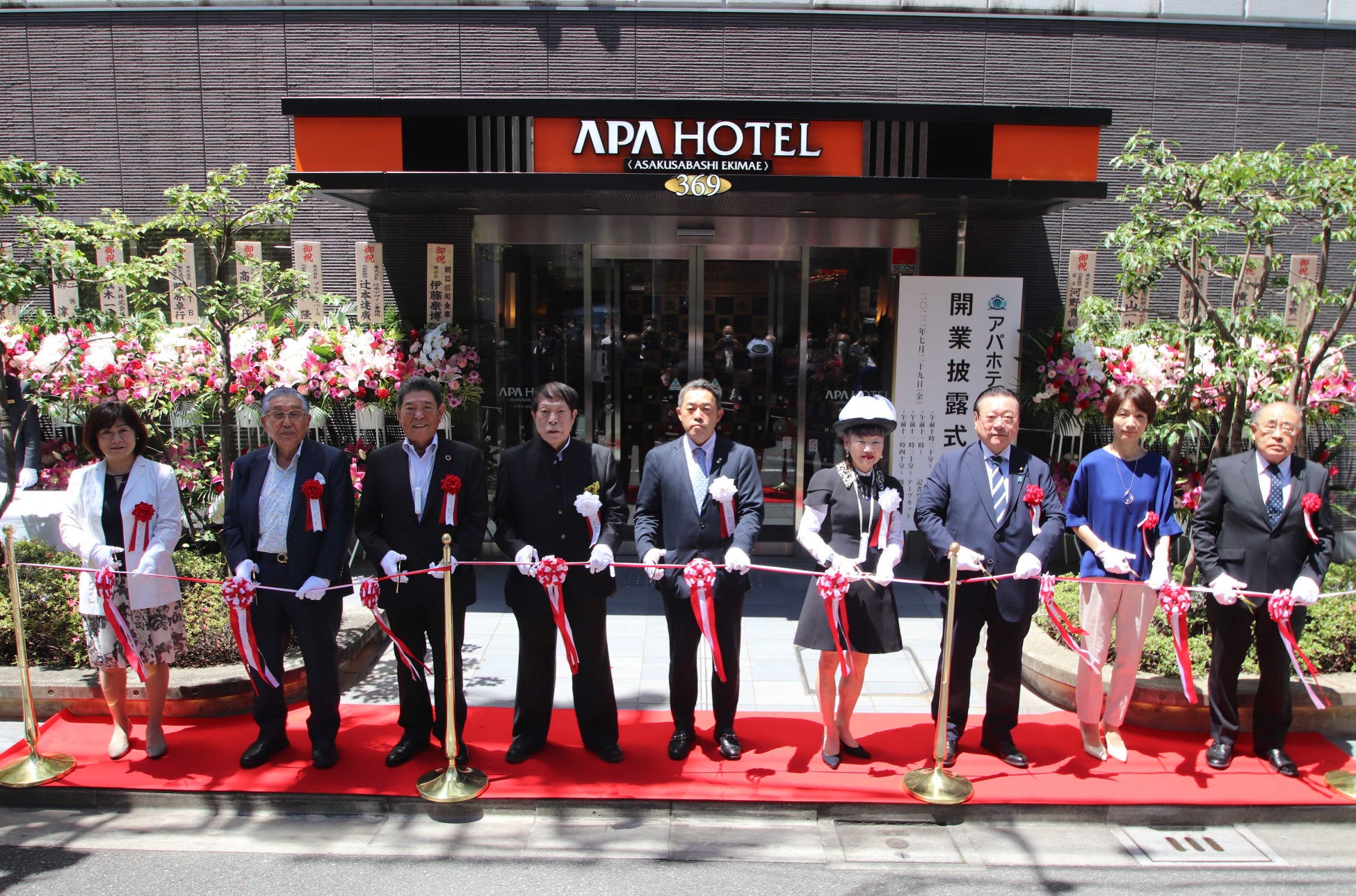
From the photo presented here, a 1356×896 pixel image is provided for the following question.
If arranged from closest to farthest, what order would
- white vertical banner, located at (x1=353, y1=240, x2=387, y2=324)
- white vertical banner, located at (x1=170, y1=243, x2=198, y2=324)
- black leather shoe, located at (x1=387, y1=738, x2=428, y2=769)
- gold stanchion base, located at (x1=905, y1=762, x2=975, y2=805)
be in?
gold stanchion base, located at (x1=905, y1=762, x2=975, y2=805)
black leather shoe, located at (x1=387, y1=738, x2=428, y2=769)
white vertical banner, located at (x1=353, y1=240, x2=387, y2=324)
white vertical banner, located at (x1=170, y1=243, x2=198, y2=324)

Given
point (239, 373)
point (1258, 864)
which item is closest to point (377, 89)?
point (239, 373)

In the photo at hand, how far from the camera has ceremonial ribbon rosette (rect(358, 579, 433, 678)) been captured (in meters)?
4.22

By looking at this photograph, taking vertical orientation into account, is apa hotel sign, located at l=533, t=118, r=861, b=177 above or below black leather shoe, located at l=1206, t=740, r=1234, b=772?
above

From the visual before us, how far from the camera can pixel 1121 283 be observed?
560cm

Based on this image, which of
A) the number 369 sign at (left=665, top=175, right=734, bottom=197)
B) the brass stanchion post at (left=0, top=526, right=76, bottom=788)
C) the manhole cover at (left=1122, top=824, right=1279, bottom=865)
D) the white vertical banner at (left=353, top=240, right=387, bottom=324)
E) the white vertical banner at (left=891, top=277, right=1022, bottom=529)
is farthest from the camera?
the white vertical banner at (left=353, top=240, right=387, bottom=324)

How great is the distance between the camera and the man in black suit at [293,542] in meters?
4.34

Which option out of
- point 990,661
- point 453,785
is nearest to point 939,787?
point 990,661

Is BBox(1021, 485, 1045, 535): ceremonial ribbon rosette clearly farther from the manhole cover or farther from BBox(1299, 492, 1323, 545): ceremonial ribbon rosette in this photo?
the manhole cover

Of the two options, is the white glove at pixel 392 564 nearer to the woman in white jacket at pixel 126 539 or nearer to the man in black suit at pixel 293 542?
the man in black suit at pixel 293 542

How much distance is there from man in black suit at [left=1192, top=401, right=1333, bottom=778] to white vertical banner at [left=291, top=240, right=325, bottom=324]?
6.93 meters

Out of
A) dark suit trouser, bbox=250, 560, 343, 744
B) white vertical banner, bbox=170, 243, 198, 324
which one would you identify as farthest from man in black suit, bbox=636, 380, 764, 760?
white vertical banner, bbox=170, 243, 198, 324

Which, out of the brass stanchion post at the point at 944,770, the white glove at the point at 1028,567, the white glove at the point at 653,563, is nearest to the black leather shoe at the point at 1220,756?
the brass stanchion post at the point at 944,770

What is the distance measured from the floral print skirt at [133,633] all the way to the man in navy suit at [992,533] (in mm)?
3676

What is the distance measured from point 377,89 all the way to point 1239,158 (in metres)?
6.56
